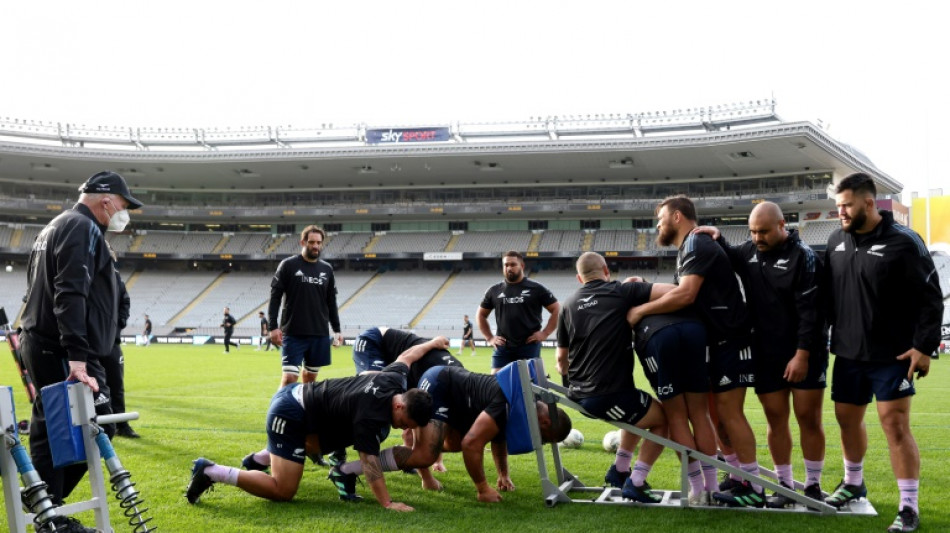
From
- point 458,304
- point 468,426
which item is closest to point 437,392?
point 468,426

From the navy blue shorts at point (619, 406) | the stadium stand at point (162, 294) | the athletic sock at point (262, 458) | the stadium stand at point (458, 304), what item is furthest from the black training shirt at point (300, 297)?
the stadium stand at point (162, 294)

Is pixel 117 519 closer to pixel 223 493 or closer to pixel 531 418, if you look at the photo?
pixel 223 493

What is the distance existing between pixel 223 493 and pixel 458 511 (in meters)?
1.95

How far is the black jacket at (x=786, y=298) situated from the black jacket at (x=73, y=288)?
4479 millimetres

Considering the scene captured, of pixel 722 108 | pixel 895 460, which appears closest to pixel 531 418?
pixel 895 460

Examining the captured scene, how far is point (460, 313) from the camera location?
4419 cm

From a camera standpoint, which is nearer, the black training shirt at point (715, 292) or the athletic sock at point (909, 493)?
the athletic sock at point (909, 493)

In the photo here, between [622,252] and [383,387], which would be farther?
[622,252]

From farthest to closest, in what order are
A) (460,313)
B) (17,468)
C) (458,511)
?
1. (460,313)
2. (458,511)
3. (17,468)

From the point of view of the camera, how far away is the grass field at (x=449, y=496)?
192 inches

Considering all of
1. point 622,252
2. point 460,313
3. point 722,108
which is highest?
point 722,108

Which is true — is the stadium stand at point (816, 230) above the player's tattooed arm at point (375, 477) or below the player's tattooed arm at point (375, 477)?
above

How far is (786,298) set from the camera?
5.41m

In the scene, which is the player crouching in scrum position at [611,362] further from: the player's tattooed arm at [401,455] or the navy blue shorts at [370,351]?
the navy blue shorts at [370,351]
